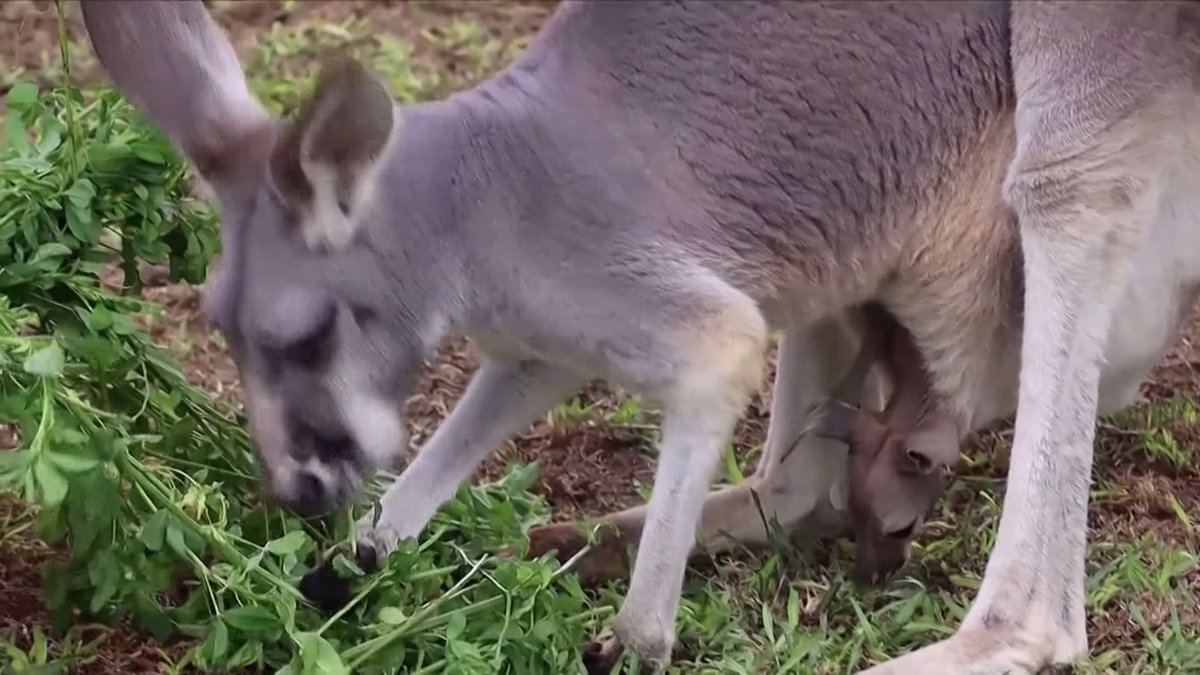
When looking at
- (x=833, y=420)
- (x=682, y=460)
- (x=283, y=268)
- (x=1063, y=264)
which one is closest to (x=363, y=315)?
(x=283, y=268)

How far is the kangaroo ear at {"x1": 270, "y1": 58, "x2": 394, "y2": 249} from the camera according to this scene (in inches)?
79.5

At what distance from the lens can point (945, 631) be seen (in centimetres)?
242

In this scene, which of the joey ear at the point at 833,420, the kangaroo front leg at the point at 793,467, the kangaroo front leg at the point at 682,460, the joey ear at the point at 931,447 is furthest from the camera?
the kangaroo front leg at the point at 793,467

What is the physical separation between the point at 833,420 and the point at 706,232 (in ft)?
1.40

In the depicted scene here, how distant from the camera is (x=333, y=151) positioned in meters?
2.11

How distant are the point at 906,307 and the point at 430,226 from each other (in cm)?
80

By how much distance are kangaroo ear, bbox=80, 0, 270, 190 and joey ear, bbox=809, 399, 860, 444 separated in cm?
101

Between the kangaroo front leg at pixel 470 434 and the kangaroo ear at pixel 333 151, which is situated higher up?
the kangaroo ear at pixel 333 151

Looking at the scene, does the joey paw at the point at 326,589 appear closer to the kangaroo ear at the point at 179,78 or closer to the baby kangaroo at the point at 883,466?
the baby kangaroo at the point at 883,466

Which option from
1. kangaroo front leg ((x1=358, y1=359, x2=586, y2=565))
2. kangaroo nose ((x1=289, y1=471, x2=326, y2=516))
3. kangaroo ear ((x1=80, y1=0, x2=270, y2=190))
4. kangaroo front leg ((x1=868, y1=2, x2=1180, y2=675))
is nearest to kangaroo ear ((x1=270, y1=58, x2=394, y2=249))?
kangaroo ear ((x1=80, y1=0, x2=270, y2=190))

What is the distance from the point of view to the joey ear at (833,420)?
2.60 m

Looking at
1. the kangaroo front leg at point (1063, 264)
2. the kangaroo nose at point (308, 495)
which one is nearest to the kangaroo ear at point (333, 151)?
the kangaroo nose at point (308, 495)

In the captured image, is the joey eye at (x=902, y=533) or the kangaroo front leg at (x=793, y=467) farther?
the kangaroo front leg at (x=793, y=467)

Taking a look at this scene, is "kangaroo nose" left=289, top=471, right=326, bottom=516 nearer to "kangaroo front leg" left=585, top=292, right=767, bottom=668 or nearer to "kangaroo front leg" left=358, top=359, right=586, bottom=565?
"kangaroo front leg" left=358, top=359, right=586, bottom=565
